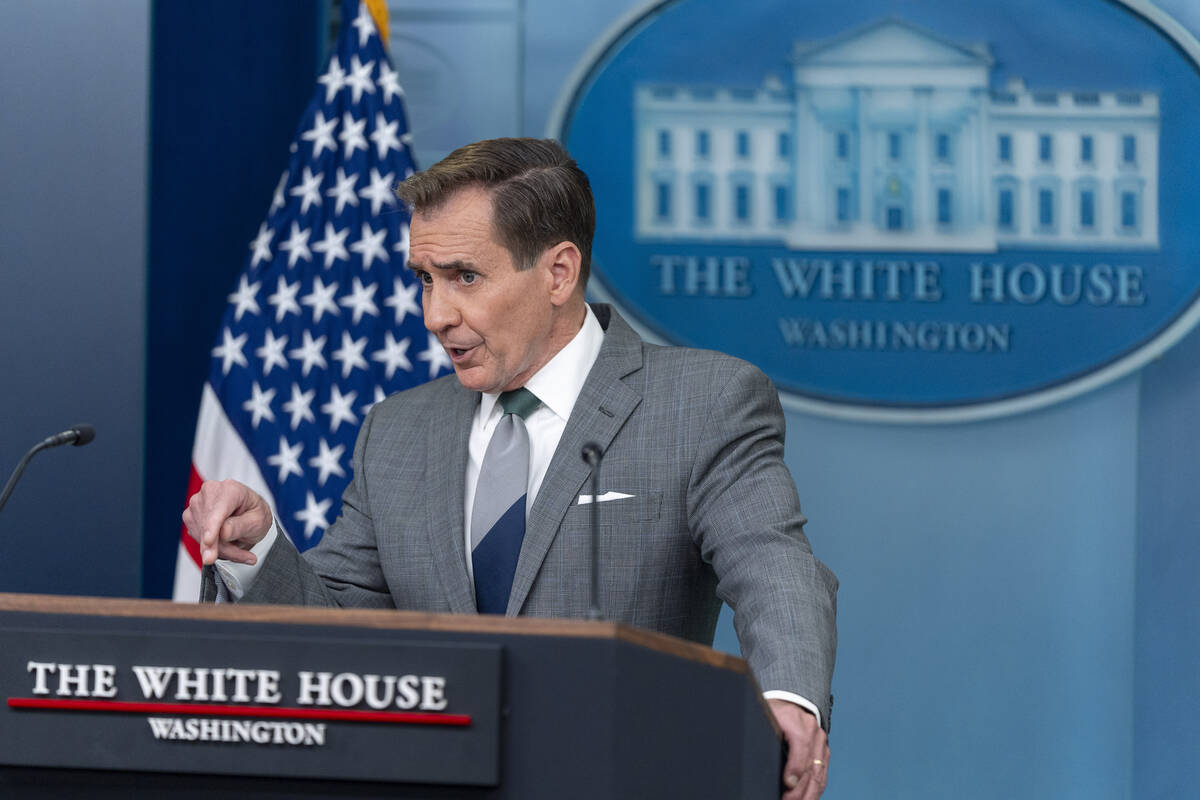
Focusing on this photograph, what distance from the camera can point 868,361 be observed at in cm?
373

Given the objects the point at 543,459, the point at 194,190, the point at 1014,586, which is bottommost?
the point at 1014,586

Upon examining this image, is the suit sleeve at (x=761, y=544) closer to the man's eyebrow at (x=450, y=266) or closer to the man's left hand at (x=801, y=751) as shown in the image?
the man's left hand at (x=801, y=751)

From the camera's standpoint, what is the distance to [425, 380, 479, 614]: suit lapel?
2184mm

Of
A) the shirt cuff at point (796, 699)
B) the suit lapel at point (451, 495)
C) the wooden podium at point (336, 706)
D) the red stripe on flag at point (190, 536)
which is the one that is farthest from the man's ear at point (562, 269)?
the red stripe on flag at point (190, 536)

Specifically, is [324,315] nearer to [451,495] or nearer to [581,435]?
→ [451,495]

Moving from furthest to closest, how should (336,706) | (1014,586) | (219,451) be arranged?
(1014,586), (219,451), (336,706)

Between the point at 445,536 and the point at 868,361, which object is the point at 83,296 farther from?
the point at 868,361

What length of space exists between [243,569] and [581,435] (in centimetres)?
57

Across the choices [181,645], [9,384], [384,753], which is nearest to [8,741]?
[181,645]

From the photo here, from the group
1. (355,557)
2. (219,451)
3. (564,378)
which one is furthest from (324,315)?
(564,378)

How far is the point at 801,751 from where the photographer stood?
1.74 m

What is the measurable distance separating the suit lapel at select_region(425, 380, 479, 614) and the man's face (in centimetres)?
12

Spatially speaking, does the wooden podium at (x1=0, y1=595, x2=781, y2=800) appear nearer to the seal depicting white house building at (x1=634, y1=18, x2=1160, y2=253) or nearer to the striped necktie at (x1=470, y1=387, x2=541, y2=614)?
the striped necktie at (x1=470, y1=387, x2=541, y2=614)

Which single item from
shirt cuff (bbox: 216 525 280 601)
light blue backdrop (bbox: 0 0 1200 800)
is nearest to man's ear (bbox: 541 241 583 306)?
shirt cuff (bbox: 216 525 280 601)
